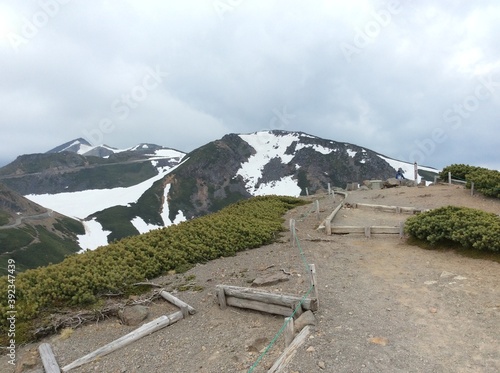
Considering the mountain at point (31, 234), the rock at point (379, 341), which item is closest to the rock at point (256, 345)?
the rock at point (379, 341)

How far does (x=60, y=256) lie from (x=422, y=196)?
87336 millimetres

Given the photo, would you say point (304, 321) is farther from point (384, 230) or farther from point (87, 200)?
point (87, 200)

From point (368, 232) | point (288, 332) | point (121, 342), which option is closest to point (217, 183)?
point (368, 232)

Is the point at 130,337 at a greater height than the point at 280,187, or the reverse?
the point at 280,187

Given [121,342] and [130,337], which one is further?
[130,337]

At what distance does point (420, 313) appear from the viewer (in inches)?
319

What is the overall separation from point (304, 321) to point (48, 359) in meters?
6.23

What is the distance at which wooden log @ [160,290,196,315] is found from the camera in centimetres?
985

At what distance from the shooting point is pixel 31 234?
94812 mm

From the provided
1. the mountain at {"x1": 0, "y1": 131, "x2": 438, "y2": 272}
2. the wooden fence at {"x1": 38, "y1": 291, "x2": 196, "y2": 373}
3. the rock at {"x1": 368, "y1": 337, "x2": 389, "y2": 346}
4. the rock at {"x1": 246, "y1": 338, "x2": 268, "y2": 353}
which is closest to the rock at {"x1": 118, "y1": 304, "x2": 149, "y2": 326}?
the wooden fence at {"x1": 38, "y1": 291, "x2": 196, "y2": 373}

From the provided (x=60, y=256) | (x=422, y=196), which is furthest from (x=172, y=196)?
(x=422, y=196)

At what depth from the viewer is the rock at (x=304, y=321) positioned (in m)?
7.58

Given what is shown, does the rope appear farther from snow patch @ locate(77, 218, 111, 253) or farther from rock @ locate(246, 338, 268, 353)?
snow patch @ locate(77, 218, 111, 253)

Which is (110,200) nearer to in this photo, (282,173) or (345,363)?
(282,173)
